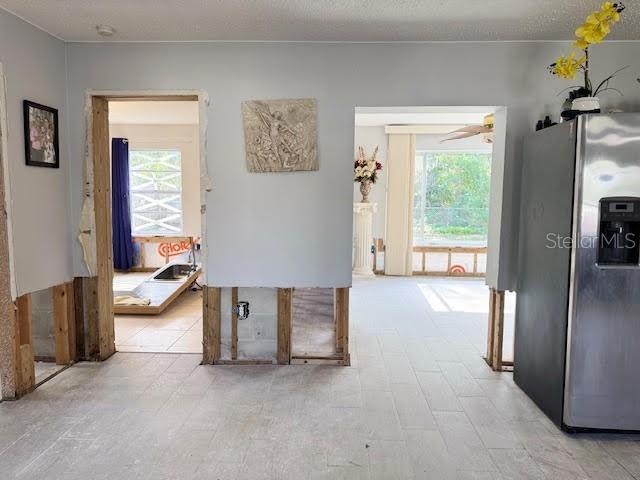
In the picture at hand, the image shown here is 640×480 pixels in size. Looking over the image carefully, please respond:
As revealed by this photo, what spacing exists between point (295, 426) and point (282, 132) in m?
2.00

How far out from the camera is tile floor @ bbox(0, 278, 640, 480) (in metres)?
2.06

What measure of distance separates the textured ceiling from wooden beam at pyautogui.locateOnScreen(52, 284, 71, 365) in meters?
1.89

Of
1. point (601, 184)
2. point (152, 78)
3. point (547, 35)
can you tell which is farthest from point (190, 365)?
point (547, 35)

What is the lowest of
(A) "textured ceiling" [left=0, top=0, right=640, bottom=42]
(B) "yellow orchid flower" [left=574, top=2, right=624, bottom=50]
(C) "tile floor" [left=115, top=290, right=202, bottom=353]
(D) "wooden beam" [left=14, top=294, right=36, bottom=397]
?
(C) "tile floor" [left=115, top=290, right=202, bottom=353]

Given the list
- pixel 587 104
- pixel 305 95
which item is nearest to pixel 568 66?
pixel 587 104

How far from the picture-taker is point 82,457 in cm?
212

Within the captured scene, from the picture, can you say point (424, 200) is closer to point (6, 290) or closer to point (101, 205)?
point (101, 205)

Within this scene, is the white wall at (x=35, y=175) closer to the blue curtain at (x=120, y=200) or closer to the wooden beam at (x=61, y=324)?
the wooden beam at (x=61, y=324)

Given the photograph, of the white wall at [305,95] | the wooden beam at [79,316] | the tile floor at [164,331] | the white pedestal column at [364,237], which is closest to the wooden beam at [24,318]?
the wooden beam at [79,316]

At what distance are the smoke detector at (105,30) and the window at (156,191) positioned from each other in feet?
14.2

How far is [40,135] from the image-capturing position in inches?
114

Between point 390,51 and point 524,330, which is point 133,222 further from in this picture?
point 524,330

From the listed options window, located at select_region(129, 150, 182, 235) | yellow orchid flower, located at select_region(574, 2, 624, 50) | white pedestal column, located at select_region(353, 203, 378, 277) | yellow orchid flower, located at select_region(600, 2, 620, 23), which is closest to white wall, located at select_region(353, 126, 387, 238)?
white pedestal column, located at select_region(353, 203, 378, 277)

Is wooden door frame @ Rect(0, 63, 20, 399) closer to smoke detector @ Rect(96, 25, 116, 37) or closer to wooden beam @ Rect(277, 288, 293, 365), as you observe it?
smoke detector @ Rect(96, 25, 116, 37)
